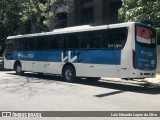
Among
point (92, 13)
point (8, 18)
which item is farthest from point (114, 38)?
A: point (8, 18)

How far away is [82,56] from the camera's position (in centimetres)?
1723

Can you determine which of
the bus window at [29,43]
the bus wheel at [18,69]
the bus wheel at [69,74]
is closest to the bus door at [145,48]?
the bus wheel at [69,74]

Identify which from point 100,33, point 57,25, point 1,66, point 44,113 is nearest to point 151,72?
point 100,33

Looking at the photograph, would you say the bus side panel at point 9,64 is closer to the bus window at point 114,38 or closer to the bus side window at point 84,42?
the bus side window at point 84,42

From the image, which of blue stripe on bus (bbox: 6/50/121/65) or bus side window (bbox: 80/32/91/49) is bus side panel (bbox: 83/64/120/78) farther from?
bus side window (bbox: 80/32/91/49)

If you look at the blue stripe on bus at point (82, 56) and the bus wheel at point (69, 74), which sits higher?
A: the blue stripe on bus at point (82, 56)

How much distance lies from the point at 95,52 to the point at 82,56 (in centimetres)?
108

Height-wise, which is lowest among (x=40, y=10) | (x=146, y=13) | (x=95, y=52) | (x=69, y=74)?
(x=69, y=74)

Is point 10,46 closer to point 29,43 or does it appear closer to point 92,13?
point 29,43

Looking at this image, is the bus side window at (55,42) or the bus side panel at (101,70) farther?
the bus side window at (55,42)

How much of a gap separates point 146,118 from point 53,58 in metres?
11.5

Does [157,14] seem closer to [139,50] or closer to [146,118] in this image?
[139,50]

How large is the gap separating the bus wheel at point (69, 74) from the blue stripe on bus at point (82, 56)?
1.72 ft

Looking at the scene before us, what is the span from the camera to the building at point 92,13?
1145 inches
